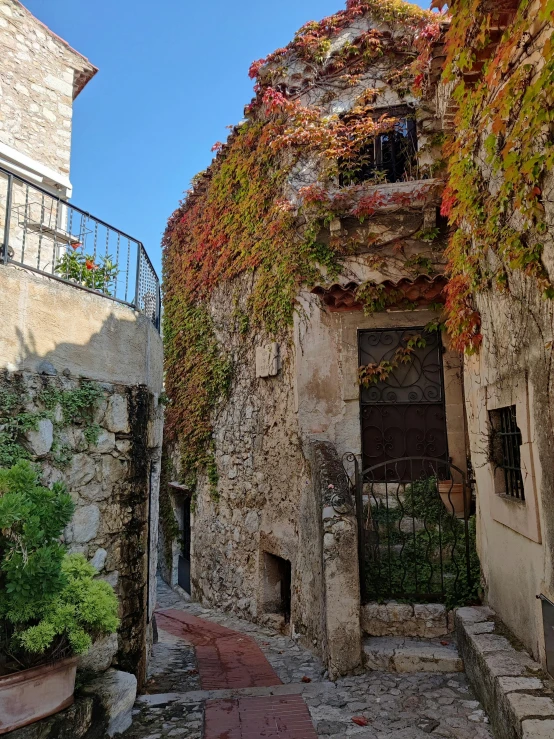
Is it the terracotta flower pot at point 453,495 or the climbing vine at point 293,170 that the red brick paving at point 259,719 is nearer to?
the terracotta flower pot at point 453,495

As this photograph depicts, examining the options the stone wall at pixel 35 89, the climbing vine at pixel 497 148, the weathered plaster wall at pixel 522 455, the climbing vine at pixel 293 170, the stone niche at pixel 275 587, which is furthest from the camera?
the stone wall at pixel 35 89

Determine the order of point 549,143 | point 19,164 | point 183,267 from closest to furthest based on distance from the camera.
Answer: point 549,143 → point 19,164 → point 183,267

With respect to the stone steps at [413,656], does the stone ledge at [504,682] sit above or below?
above

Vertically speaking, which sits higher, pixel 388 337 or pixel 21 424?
pixel 388 337

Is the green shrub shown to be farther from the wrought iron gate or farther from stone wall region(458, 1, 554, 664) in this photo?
the wrought iron gate

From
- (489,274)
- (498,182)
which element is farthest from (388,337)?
(498,182)

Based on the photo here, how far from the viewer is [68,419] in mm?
3988

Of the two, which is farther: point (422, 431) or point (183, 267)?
point (183, 267)

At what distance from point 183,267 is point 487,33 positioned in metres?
8.03

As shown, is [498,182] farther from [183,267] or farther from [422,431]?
[183,267]

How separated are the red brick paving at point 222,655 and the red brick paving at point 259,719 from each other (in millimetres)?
606

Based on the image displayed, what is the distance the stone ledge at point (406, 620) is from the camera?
5000 mm

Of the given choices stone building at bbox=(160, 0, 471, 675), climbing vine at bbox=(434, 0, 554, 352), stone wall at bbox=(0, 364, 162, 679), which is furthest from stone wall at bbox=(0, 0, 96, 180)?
climbing vine at bbox=(434, 0, 554, 352)

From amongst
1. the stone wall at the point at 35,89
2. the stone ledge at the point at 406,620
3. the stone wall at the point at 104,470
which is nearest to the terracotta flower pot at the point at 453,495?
the stone ledge at the point at 406,620
